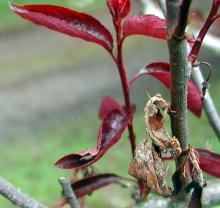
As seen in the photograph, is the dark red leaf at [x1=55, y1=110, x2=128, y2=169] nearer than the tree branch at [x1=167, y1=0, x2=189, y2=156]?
No

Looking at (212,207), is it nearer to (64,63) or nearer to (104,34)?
(104,34)

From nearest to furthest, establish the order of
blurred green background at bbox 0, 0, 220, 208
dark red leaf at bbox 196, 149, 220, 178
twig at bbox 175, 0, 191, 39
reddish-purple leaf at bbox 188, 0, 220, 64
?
1. twig at bbox 175, 0, 191, 39
2. reddish-purple leaf at bbox 188, 0, 220, 64
3. dark red leaf at bbox 196, 149, 220, 178
4. blurred green background at bbox 0, 0, 220, 208

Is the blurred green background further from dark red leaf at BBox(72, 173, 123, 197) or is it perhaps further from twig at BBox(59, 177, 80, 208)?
twig at BBox(59, 177, 80, 208)

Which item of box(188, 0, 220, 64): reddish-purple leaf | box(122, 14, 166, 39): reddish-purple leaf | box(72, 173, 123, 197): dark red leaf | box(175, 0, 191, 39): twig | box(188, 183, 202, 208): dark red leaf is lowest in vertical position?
box(72, 173, 123, 197): dark red leaf

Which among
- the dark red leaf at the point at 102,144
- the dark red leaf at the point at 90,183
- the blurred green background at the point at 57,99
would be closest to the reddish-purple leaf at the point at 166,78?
the dark red leaf at the point at 102,144

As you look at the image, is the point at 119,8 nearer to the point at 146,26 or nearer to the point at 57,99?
the point at 146,26

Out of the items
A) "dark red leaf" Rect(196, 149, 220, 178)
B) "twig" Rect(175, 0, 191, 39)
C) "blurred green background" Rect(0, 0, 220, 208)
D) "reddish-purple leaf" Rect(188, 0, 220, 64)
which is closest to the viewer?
"twig" Rect(175, 0, 191, 39)

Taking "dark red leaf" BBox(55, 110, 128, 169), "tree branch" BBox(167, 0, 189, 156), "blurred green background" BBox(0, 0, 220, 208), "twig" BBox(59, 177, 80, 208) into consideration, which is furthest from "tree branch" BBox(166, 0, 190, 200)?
"blurred green background" BBox(0, 0, 220, 208)
